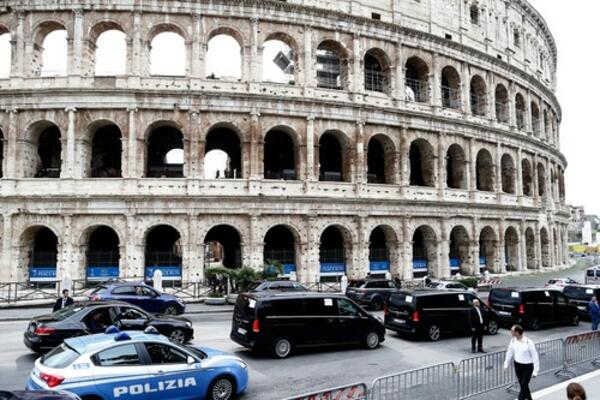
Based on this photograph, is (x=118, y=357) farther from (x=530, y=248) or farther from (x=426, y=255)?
(x=530, y=248)

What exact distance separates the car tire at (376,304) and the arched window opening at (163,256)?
11176 millimetres

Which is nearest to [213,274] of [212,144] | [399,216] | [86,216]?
[86,216]

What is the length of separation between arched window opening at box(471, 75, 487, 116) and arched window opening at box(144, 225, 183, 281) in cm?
2553

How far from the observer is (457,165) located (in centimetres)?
3316

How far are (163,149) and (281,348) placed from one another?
21.2 meters

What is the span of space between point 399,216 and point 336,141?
6870mm

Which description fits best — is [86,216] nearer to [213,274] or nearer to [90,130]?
[90,130]

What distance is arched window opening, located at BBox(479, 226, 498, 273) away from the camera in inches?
1330

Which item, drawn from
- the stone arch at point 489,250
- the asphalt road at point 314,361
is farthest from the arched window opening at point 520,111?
the asphalt road at point 314,361

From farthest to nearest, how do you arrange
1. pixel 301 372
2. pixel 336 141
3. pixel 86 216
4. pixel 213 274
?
pixel 336 141 < pixel 86 216 < pixel 213 274 < pixel 301 372

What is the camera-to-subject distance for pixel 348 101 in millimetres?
28031

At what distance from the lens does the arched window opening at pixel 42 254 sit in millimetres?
24172

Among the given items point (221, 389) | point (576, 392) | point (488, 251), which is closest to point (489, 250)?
point (488, 251)

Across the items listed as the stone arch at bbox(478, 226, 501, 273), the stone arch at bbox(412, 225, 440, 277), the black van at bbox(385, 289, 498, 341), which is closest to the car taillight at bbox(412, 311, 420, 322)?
the black van at bbox(385, 289, 498, 341)
